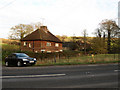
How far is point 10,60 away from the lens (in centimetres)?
1573

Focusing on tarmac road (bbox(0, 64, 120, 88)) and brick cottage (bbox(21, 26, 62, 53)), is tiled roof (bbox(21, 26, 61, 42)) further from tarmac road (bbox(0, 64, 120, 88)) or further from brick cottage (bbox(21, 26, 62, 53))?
tarmac road (bbox(0, 64, 120, 88))

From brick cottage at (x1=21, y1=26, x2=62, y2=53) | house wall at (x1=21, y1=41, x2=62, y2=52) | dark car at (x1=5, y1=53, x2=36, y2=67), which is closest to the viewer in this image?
dark car at (x1=5, y1=53, x2=36, y2=67)

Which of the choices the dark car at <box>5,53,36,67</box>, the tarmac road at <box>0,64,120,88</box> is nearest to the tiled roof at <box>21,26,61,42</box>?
the dark car at <box>5,53,36,67</box>

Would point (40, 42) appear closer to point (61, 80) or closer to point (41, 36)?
point (41, 36)

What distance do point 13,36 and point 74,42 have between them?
27319 mm

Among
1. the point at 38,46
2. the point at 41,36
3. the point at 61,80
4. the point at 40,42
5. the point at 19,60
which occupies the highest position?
the point at 41,36

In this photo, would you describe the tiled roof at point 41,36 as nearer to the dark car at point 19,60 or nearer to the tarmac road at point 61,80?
the dark car at point 19,60

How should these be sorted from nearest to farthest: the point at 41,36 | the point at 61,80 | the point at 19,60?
the point at 61,80 → the point at 19,60 → the point at 41,36

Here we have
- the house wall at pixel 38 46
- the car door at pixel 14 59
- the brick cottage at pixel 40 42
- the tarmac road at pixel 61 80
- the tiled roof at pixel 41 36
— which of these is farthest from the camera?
the tiled roof at pixel 41 36

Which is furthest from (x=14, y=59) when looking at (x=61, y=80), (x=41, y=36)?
(x=41, y=36)

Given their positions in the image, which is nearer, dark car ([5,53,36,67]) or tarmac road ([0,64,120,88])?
tarmac road ([0,64,120,88])

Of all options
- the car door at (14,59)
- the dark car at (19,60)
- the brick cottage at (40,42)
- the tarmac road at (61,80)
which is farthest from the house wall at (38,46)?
the tarmac road at (61,80)

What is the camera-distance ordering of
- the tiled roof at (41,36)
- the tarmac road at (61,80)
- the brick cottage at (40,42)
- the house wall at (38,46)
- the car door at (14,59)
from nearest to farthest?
1. the tarmac road at (61,80)
2. the car door at (14,59)
3. the house wall at (38,46)
4. the brick cottage at (40,42)
5. the tiled roof at (41,36)

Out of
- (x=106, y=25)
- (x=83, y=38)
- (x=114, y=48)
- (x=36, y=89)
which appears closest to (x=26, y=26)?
(x=83, y=38)
